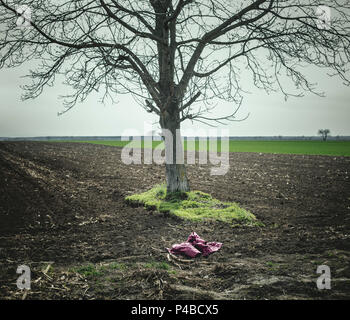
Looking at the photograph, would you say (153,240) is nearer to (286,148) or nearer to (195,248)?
(195,248)

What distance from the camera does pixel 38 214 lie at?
26.9ft

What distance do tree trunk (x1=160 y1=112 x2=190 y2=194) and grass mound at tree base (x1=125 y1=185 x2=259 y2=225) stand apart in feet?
0.95

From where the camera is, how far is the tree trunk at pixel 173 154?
29.8ft

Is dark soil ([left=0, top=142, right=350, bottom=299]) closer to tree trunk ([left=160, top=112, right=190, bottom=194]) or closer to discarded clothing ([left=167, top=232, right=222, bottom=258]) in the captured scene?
discarded clothing ([left=167, top=232, right=222, bottom=258])

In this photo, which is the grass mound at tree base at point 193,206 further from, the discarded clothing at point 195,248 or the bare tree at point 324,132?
the bare tree at point 324,132

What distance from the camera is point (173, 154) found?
9.14 metres

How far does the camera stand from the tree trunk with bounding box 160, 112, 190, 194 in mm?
9086

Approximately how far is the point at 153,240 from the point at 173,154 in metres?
3.31

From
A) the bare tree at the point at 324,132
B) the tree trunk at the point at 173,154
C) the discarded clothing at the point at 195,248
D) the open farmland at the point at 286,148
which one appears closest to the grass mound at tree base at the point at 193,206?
the tree trunk at the point at 173,154

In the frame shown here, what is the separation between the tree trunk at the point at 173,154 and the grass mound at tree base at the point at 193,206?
0.29 metres

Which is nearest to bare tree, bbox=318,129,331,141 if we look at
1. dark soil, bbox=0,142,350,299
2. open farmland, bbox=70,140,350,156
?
open farmland, bbox=70,140,350,156
